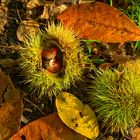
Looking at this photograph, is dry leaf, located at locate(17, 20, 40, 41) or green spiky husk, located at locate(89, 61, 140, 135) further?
dry leaf, located at locate(17, 20, 40, 41)

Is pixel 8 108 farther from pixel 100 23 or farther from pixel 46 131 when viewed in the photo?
pixel 100 23

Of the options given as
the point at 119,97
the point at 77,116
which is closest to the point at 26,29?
the point at 77,116

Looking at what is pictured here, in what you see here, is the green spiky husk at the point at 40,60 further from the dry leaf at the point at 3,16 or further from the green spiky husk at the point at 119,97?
the dry leaf at the point at 3,16

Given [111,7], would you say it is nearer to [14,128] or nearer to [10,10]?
[10,10]

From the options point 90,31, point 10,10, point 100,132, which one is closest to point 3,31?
point 10,10

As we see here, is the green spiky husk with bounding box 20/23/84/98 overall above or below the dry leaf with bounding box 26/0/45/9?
below

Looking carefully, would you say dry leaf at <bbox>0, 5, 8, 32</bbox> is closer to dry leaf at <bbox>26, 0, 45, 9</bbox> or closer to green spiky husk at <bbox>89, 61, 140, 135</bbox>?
dry leaf at <bbox>26, 0, 45, 9</bbox>

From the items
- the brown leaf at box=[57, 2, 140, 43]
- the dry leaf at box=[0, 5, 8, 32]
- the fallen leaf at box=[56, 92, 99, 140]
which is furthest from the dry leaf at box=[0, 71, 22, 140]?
the brown leaf at box=[57, 2, 140, 43]

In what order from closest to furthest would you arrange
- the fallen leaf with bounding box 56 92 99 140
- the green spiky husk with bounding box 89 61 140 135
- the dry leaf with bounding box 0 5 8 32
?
the green spiky husk with bounding box 89 61 140 135
the fallen leaf with bounding box 56 92 99 140
the dry leaf with bounding box 0 5 8 32
